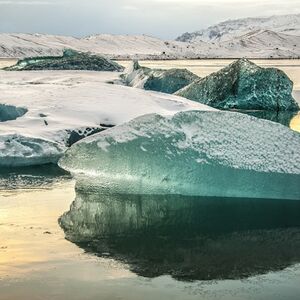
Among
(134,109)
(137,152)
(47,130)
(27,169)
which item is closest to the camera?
(137,152)

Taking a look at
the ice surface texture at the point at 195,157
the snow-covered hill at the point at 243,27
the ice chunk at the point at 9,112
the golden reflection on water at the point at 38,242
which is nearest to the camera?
the golden reflection on water at the point at 38,242

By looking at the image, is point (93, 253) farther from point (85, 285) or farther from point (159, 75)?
point (159, 75)

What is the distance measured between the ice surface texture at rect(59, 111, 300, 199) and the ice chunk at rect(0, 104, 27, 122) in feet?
10.8

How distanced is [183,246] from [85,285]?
1.05 meters

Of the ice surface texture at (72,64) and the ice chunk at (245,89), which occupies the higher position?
the ice chunk at (245,89)

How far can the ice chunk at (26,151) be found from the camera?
25.5 feet

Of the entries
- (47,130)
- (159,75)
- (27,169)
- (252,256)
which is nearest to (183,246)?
(252,256)

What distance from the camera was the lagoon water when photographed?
3816 mm

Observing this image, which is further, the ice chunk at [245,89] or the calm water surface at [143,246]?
the ice chunk at [245,89]

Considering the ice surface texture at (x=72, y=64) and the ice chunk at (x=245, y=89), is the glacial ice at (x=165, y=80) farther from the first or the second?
the ice surface texture at (x=72, y=64)

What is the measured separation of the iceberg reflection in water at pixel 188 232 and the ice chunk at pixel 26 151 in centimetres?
161

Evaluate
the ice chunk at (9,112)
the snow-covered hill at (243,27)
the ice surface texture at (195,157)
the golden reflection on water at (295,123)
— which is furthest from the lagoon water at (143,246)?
the snow-covered hill at (243,27)

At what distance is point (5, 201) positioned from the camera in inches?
238

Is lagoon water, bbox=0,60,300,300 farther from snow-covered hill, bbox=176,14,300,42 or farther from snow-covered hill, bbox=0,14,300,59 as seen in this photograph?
snow-covered hill, bbox=176,14,300,42
